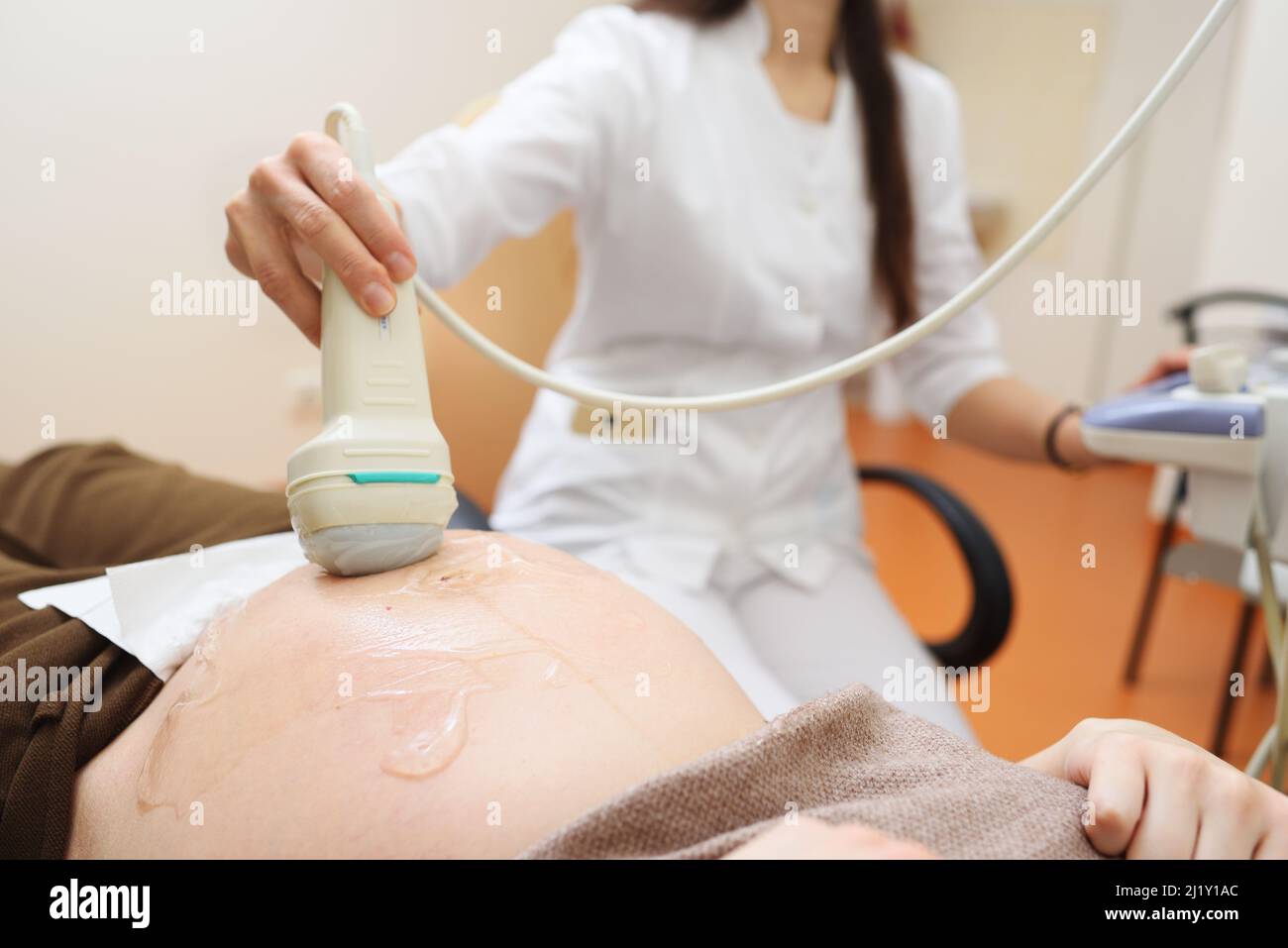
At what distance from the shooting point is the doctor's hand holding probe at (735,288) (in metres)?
0.87

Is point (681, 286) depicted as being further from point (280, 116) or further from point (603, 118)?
point (280, 116)

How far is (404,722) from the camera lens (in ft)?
1.41

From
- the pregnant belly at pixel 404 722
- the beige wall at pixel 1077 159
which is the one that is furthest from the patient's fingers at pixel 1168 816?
the beige wall at pixel 1077 159

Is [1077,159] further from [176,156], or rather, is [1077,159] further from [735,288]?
[176,156]

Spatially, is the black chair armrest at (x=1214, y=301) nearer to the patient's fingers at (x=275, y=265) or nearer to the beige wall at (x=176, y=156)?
the beige wall at (x=176, y=156)

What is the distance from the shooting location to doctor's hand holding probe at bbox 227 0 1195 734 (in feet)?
2.86

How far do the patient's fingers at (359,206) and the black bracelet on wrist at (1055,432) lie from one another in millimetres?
748

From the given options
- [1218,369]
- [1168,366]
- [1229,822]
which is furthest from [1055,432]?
[1229,822]

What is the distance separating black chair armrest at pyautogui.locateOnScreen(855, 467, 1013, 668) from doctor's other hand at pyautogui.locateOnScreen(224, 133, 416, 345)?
707mm

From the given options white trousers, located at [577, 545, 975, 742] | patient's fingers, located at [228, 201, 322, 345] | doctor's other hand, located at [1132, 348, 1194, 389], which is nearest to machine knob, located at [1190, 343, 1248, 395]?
doctor's other hand, located at [1132, 348, 1194, 389]

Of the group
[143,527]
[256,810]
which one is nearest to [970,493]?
[143,527]

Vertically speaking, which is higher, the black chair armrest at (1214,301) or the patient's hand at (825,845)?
the black chair armrest at (1214,301)

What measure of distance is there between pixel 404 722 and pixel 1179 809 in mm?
336
